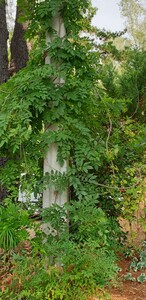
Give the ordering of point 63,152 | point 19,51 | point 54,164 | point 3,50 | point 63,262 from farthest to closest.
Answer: point 19,51, point 3,50, point 54,164, point 63,152, point 63,262

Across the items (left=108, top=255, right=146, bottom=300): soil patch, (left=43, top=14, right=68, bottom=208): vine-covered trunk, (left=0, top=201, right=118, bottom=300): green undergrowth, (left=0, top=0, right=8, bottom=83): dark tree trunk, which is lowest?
(left=108, top=255, right=146, bottom=300): soil patch

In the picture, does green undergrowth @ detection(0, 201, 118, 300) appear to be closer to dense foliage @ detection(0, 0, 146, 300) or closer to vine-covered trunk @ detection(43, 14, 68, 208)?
dense foliage @ detection(0, 0, 146, 300)

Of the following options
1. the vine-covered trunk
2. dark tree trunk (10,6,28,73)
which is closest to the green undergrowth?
the vine-covered trunk

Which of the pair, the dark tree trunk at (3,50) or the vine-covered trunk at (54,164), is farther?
the dark tree trunk at (3,50)

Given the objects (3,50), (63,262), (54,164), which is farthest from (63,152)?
(3,50)

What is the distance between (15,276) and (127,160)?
1633 mm

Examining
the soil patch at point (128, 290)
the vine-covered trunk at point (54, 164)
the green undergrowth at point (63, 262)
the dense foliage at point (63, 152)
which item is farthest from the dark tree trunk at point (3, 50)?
the soil patch at point (128, 290)

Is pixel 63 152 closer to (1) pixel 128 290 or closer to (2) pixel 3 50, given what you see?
(1) pixel 128 290

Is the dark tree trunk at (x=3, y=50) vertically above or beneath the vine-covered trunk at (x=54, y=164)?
above

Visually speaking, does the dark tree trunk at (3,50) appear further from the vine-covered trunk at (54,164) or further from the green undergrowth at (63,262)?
the green undergrowth at (63,262)

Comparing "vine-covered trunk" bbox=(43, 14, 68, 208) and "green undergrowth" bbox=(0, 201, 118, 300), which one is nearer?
"green undergrowth" bbox=(0, 201, 118, 300)

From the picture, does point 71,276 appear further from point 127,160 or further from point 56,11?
point 56,11

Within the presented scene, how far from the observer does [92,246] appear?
2633 millimetres

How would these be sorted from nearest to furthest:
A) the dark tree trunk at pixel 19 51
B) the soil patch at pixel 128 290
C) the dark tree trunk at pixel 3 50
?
the soil patch at pixel 128 290, the dark tree trunk at pixel 3 50, the dark tree trunk at pixel 19 51
